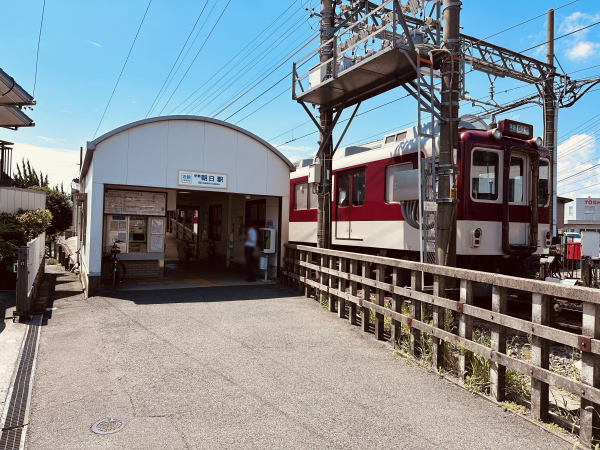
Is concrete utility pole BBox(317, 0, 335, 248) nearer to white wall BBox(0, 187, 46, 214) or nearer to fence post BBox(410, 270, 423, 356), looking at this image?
fence post BBox(410, 270, 423, 356)

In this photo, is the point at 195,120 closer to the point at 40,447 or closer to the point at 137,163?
the point at 137,163

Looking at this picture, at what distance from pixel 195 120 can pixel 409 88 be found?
17.1 ft

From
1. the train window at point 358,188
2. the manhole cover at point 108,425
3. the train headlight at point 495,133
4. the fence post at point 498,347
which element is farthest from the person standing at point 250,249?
the fence post at point 498,347

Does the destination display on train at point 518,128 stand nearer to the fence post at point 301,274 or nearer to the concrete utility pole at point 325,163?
the concrete utility pole at point 325,163

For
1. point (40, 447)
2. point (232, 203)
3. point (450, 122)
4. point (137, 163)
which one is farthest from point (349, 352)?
point (232, 203)

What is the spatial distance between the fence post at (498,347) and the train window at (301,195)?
30.2 feet

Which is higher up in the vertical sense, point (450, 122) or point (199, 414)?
point (450, 122)

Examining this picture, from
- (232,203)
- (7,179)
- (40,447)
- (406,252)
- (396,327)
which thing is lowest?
(40,447)

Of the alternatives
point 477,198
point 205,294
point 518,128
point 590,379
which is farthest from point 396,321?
point 518,128

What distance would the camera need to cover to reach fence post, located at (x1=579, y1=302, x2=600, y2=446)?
3.38 m

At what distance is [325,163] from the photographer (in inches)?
419

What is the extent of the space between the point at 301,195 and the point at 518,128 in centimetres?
652

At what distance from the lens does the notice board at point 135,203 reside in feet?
39.5

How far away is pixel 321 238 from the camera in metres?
10.4
